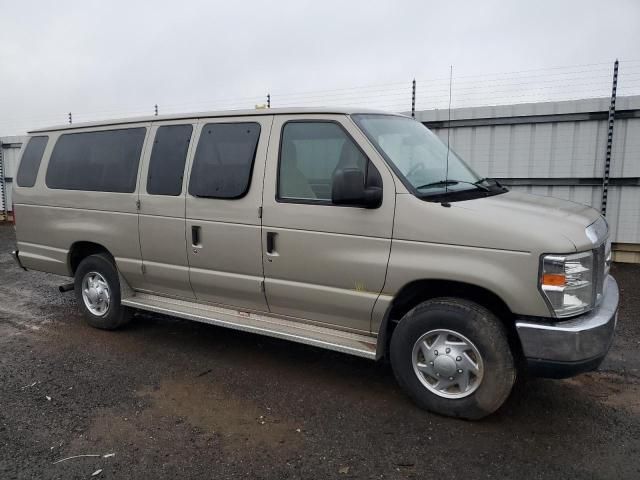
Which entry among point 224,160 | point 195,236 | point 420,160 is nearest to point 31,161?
point 195,236

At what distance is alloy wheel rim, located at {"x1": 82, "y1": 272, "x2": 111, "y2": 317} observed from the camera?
5.83m

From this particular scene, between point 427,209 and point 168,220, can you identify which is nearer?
point 427,209

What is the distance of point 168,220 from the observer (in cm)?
502

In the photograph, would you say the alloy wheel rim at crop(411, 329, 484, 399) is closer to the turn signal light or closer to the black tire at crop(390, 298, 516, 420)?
the black tire at crop(390, 298, 516, 420)

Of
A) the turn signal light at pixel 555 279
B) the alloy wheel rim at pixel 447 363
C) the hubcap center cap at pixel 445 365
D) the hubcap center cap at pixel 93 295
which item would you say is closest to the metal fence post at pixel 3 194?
the hubcap center cap at pixel 93 295

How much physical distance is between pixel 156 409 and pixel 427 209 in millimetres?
2487

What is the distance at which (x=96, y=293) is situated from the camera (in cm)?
589

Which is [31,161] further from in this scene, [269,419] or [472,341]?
[472,341]

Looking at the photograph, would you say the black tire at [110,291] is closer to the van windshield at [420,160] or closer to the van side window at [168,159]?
the van side window at [168,159]

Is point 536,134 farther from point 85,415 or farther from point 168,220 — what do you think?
point 85,415

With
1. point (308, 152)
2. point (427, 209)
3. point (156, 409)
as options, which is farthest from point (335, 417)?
point (308, 152)

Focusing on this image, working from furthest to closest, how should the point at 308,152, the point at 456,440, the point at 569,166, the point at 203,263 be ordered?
the point at 569,166 < the point at 203,263 < the point at 308,152 < the point at 456,440

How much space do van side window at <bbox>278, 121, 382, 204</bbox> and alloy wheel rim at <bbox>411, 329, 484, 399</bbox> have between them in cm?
130

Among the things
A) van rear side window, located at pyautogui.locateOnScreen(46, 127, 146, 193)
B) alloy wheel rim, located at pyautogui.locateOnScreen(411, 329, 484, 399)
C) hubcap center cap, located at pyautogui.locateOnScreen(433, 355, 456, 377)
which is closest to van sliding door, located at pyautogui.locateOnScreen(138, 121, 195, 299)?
van rear side window, located at pyautogui.locateOnScreen(46, 127, 146, 193)
